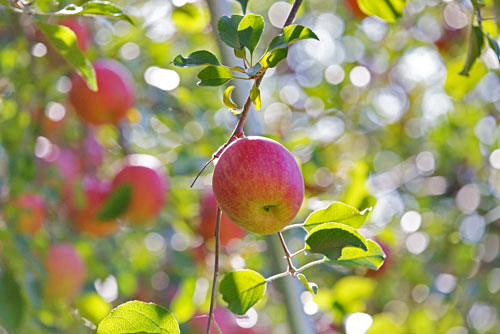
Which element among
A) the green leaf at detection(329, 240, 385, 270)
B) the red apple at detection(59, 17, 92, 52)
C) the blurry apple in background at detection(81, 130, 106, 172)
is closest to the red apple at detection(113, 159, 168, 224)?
the blurry apple in background at detection(81, 130, 106, 172)

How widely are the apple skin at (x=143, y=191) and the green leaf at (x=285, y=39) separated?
1224 mm

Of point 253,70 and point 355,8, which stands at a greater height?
point 253,70

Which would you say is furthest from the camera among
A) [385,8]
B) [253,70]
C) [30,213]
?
[30,213]

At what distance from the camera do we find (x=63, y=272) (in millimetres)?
1861

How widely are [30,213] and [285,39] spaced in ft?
4.00

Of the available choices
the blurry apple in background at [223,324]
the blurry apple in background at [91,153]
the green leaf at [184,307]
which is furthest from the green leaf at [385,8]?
the blurry apple in background at [91,153]

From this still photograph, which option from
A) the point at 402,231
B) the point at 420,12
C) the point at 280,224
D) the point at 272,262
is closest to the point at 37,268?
the point at 272,262

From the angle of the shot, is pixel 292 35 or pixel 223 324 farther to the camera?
pixel 223 324

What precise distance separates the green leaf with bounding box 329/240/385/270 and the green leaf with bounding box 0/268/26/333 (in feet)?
3.06

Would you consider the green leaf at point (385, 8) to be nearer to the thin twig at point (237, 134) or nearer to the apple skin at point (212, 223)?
the thin twig at point (237, 134)

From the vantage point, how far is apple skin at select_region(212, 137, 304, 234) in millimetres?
757

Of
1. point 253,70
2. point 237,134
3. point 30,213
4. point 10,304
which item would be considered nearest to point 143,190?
point 30,213

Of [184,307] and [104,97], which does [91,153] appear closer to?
[104,97]

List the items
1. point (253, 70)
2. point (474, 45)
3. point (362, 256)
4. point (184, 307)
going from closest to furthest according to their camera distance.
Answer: point (253, 70) → point (362, 256) → point (474, 45) → point (184, 307)
